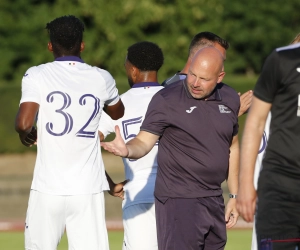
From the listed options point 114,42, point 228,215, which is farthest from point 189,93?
point 114,42

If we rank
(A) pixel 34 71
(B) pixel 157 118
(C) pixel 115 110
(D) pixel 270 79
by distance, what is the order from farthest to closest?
(C) pixel 115 110
(A) pixel 34 71
(B) pixel 157 118
(D) pixel 270 79

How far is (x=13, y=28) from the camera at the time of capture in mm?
32906

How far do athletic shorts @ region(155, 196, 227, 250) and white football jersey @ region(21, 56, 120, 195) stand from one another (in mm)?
690

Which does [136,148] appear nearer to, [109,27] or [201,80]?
[201,80]

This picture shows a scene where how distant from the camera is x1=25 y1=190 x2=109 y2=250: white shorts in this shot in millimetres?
7273

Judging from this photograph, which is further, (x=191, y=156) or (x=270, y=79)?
(x=191, y=156)

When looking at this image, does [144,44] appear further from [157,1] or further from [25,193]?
[157,1]

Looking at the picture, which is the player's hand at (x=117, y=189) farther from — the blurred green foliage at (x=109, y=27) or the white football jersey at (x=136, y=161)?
the blurred green foliage at (x=109, y=27)

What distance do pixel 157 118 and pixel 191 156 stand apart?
0.38 metres

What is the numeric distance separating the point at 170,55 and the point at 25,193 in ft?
43.7

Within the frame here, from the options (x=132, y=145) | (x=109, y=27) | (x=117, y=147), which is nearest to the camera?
(x=117, y=147)

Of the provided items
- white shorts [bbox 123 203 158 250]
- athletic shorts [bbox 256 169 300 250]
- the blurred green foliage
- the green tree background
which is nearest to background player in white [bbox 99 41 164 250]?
white shorts [bbox 123 203 158 250]

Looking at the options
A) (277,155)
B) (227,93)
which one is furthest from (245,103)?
(277,155)

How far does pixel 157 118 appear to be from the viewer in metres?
6.82
